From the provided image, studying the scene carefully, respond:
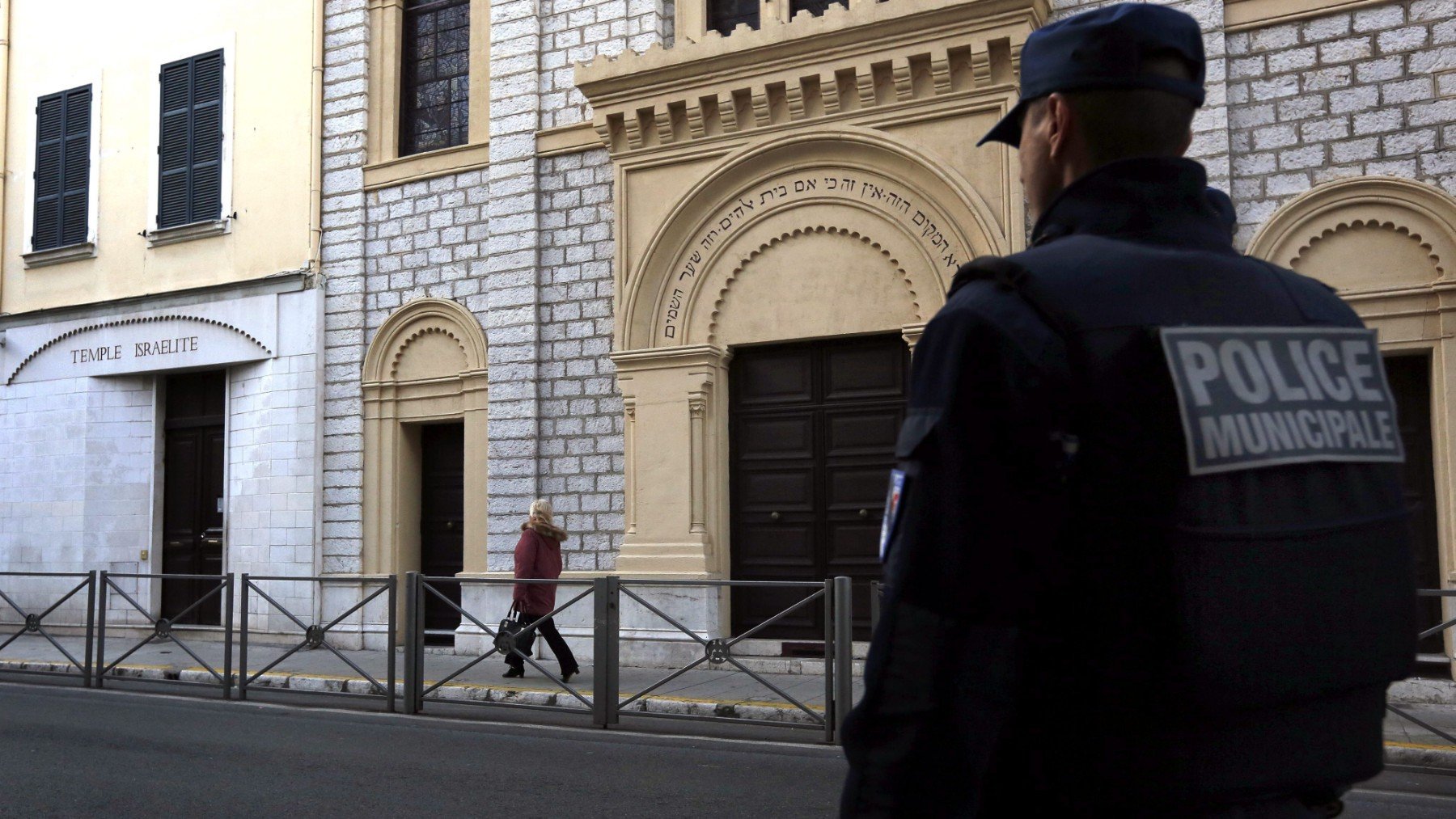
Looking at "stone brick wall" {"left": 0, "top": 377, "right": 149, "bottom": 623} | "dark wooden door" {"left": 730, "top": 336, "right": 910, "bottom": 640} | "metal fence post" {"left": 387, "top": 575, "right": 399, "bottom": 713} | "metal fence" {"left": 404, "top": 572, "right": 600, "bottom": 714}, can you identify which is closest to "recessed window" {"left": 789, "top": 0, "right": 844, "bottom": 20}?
"dark wooden door" {"left": 730, "top": 336, "right": 910, "bottom": 640}

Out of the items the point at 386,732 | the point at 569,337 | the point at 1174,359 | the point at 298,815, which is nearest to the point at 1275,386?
the point at 1174,359

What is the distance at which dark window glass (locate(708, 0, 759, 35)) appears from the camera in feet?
46.0

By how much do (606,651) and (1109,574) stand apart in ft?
28.3

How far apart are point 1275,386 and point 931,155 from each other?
1104 centimetres

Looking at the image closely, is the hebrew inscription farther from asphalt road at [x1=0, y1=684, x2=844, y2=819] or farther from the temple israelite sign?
the temple israelite sign

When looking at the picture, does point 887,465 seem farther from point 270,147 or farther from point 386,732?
point 270,147

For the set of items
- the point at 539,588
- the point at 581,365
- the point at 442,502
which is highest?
the point at 581,365

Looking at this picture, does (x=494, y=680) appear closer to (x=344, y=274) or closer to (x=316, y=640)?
(x=316, y=640)

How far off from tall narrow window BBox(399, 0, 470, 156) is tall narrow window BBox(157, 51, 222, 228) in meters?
2.62

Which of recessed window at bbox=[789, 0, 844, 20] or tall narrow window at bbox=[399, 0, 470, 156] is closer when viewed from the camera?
recessed window at bbox=[789, 0, 844, 20]

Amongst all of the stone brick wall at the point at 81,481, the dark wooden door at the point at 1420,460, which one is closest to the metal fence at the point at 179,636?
the stone brick wall at the point at 81,481

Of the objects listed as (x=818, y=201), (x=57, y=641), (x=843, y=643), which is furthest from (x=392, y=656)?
(x=818, y=201)

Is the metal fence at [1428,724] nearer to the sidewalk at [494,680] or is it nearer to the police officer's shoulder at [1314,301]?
the sidewalk at [494,680]

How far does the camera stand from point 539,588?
10953 mm
